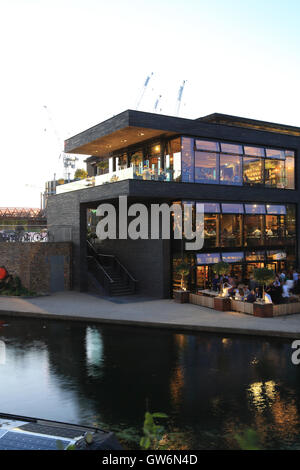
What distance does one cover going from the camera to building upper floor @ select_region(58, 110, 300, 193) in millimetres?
21750

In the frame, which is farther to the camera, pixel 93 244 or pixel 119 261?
pixel 93 244

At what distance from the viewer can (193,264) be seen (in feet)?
74.0

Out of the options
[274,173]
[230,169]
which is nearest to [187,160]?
[230,169]

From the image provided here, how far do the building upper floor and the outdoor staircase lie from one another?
194 inches

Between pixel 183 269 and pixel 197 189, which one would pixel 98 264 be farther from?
pixel 197 189

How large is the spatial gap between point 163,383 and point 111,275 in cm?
1591

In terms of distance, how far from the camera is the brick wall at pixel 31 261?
949 inches

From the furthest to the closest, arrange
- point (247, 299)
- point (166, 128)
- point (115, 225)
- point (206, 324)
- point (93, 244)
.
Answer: point (93, 244)
point (115, 225)
point (166, 128)
point (247, 299)
point (206, 324)

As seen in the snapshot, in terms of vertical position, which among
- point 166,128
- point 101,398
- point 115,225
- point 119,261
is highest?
point 166,128

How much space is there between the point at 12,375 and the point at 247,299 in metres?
10.6

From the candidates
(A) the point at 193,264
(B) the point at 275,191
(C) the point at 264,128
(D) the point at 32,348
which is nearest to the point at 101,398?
(D) the point at 32,348

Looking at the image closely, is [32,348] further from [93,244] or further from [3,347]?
[93,244]
